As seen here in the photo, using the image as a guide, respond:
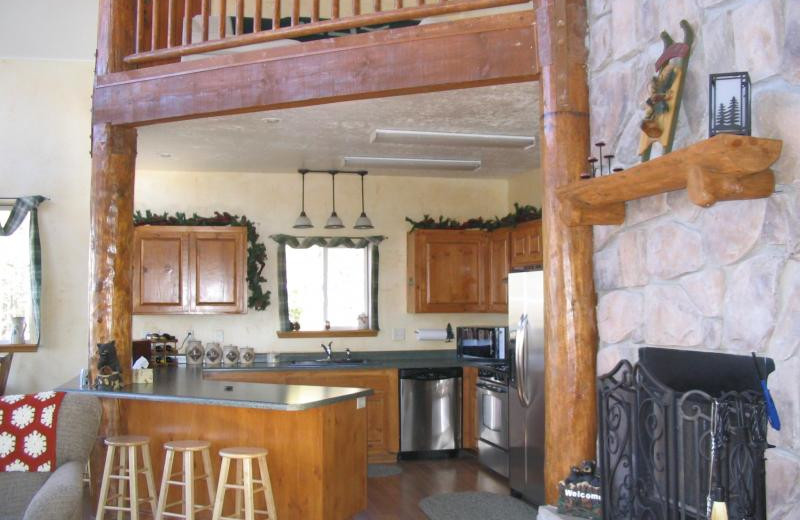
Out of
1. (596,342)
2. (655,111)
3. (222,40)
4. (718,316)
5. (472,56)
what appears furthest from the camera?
(222,40)

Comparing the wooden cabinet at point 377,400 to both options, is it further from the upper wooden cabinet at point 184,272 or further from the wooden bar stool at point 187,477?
the wooden bar stool at point 187,477

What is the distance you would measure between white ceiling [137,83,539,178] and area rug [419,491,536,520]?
2675 mm

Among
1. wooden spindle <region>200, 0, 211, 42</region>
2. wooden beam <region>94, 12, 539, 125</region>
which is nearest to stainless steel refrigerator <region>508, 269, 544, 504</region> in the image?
wooden beam <region>94, 12, 539, 125</region>

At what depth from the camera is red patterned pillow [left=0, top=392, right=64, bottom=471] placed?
3547 mm

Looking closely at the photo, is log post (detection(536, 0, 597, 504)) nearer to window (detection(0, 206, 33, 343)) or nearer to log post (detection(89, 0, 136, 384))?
log post (detection(89, 0, 136, 384))

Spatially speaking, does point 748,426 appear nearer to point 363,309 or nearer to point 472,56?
point 472,56

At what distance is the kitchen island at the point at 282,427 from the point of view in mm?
4559

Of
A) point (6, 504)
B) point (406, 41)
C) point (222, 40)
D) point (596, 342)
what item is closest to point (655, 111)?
point (596, 342)

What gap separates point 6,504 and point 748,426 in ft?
10.5

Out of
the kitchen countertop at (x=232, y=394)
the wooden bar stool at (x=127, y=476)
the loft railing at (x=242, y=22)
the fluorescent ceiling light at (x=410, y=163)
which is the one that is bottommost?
the wooden bar stool at (x=127, y=476)

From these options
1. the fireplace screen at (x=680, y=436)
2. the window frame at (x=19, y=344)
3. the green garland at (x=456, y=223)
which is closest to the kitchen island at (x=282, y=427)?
the window frame at (x=19, y=344)

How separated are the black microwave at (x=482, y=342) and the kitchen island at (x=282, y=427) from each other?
1906 mm

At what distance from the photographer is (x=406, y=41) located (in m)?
3.94

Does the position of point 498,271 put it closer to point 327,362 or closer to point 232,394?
point 327,362
